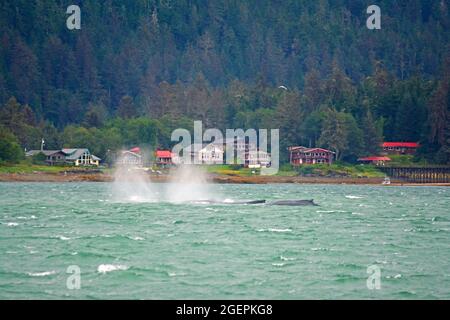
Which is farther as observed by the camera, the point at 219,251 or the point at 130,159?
the point at 130,159

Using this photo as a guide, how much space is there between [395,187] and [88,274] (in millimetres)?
101028

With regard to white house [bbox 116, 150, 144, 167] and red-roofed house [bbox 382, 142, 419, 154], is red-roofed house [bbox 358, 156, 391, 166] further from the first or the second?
white house [bbox 116, 150, 144, 167]

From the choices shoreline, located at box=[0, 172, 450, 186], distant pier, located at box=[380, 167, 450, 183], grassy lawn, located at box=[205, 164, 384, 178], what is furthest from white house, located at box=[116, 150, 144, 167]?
distant pier, located at box=[380, 167, 450, 183]

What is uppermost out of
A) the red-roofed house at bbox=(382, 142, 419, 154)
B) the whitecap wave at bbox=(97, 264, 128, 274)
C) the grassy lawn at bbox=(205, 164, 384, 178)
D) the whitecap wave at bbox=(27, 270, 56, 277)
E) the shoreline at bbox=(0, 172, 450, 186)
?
the red-roofed house at bbox=(382, 142, 419, 154)

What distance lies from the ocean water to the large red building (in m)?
79.6

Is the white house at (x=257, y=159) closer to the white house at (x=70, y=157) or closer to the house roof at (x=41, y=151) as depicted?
the white house at (x=70, y=157)

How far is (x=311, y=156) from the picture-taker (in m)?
168

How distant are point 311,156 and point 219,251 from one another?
11454 centimetres

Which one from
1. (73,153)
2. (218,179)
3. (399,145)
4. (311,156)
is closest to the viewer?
(218,179)

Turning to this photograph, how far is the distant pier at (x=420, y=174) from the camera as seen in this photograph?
154375mm

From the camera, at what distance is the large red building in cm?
16850

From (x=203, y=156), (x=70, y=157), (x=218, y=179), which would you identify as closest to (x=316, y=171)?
(x=218, y=179)

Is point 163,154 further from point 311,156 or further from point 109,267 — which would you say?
point 109,267

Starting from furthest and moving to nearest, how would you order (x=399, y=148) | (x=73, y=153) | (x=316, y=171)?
(x=399, y=148)
(x=73, y=153)
(x=316, y=171)
